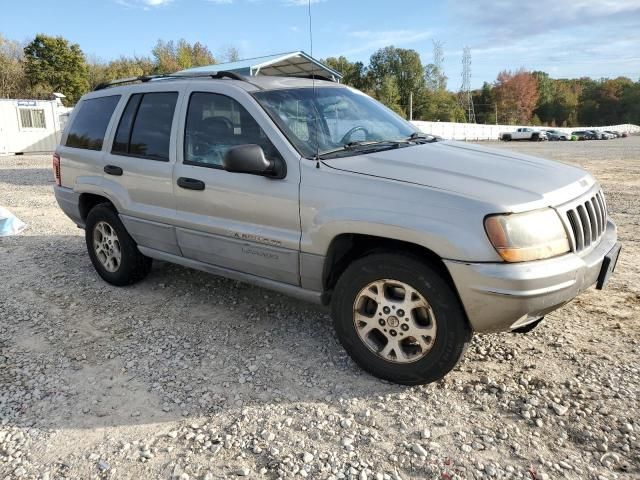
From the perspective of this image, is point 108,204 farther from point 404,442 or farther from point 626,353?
point 626,353

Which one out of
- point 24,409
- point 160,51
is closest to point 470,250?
point 24,409

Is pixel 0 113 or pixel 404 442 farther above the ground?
pixel 0 113

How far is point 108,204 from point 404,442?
3.63 metres

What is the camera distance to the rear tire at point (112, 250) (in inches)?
188

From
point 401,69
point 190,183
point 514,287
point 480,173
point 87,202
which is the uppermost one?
point 401,69

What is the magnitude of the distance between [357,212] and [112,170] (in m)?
2.70

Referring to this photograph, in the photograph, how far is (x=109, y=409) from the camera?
3047 mm

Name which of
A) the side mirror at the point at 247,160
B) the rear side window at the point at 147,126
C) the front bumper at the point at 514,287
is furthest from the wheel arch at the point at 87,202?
the front bumper at the point at 514,287

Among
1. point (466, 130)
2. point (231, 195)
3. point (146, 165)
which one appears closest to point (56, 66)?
point (466, 130)

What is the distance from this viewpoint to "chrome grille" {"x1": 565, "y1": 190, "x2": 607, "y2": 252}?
2.95 m

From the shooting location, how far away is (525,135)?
57.4 metres

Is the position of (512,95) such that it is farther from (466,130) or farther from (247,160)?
(247,160)

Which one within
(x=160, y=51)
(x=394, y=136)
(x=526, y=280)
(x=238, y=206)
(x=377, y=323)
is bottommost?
(x=377, y=323)

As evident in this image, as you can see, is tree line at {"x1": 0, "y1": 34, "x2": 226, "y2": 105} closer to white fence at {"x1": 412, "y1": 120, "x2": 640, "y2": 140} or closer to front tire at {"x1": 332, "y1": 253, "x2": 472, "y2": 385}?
white fence at {"x1": 412, "y1": 120, "x2": 640, "y2": 140}
